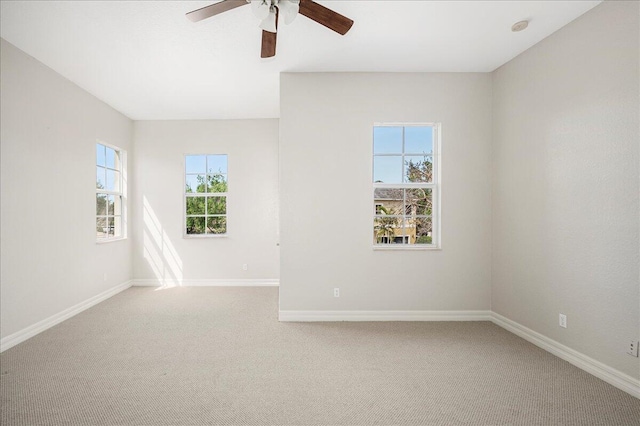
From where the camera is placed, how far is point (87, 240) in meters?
3.90

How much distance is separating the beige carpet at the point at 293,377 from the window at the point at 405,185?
1.02 meters

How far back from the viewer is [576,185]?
96.8 inches

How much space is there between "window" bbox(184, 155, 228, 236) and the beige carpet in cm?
206

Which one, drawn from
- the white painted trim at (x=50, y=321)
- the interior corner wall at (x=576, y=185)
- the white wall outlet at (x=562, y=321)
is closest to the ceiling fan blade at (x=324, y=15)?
the interior corner wall at (x=576, y=185)

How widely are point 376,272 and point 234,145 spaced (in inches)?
127

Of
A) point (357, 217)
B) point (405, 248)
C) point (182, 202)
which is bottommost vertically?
point (405, 248)

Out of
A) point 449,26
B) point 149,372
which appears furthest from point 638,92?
point 149,372

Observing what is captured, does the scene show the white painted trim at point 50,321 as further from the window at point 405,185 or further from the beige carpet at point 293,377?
the window at point 405,185

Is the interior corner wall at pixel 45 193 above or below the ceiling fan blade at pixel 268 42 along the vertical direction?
below

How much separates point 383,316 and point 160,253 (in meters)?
3.79

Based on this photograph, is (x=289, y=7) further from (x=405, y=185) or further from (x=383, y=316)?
(x=383, y=316)

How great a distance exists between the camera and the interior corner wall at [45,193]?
2779 mm

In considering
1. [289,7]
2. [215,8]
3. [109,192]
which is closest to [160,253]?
[109,192]

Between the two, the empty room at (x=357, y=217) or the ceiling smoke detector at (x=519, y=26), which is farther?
the ceiling smoke detector at (x=519, y=26)
